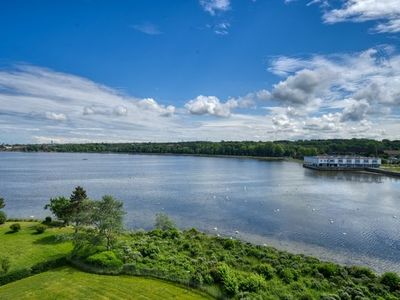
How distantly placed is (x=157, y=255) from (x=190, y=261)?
308 centimetres

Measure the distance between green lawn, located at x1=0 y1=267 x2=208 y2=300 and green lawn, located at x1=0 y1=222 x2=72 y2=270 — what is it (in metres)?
4.12

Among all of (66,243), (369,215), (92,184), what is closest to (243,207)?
(369,215)

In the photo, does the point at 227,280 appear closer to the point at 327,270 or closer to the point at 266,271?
the point at 266,271

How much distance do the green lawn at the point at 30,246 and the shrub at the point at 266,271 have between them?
57.3 ft

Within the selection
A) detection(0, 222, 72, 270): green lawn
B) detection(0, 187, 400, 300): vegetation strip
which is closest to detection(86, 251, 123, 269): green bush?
detection(0, 187, 400, 300): vegetation strip

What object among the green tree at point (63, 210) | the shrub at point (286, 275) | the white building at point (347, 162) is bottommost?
the shrub at point (286, 275)

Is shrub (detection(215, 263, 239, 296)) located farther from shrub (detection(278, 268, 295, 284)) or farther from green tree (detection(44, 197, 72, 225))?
green tree (detection(44, 197, 72, 225))

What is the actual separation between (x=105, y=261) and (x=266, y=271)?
43.4ft

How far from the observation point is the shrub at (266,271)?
2750 centimetres

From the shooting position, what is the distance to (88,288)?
75.8ft

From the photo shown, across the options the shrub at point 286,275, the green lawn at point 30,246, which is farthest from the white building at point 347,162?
the green lawn at point 30,246

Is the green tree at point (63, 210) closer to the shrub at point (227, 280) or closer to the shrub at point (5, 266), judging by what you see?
the shrub at point (5, 266)

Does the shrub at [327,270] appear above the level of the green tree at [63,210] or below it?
below

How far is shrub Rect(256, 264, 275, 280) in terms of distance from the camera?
27500 millimetres
